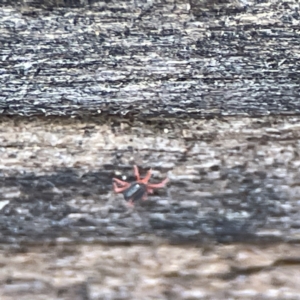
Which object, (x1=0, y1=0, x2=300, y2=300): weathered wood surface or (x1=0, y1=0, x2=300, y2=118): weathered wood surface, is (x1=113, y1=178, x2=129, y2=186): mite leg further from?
(x1=0, y1=0, x2=300, y2=118): weathered wood surface

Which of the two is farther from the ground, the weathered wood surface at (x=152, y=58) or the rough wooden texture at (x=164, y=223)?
the weathered wood surface at (x=152, y=58)

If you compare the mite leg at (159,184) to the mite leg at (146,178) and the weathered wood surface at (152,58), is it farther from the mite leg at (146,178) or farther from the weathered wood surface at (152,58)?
the weathered wood surface at (152,58)

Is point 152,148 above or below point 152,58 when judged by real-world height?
below

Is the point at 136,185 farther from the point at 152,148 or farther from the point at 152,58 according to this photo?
the point at 152,58

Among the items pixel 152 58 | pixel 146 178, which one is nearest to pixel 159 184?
pixel 146 178

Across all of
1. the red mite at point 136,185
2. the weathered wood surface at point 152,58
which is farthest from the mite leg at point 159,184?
the weathered wood surface at point 152,58

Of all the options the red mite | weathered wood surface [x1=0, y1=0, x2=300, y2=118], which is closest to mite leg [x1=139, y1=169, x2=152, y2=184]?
the red mite

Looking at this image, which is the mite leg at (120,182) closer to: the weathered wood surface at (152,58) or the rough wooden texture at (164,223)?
the rough wooden texture at (164,223)
